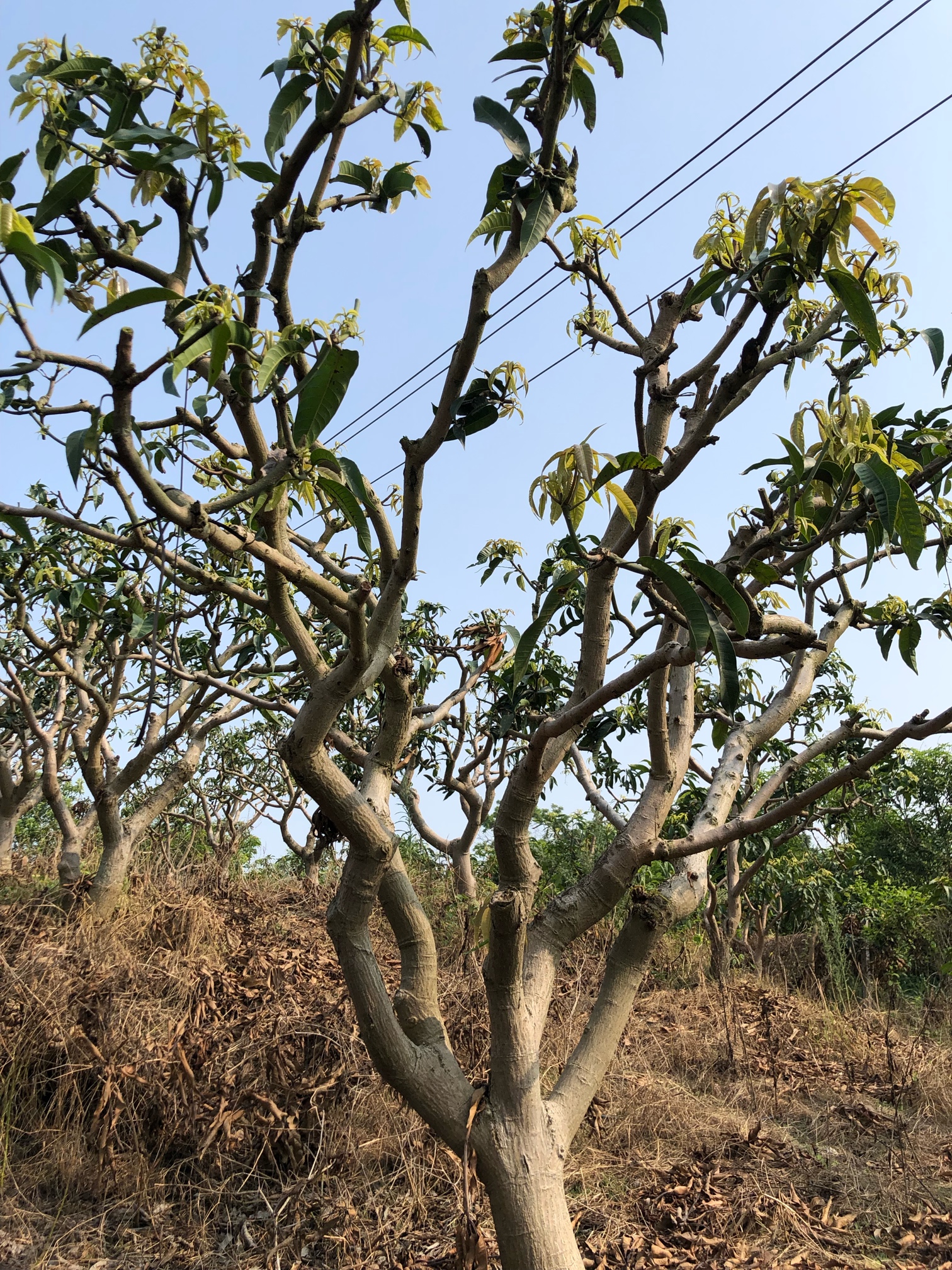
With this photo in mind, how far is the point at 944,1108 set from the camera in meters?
3.91

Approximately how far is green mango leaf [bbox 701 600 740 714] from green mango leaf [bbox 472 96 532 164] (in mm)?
878

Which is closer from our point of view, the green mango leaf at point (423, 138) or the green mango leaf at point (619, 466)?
the green mango leaf at point (619, 466)

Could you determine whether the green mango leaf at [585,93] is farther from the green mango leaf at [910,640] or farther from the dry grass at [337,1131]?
the dry grass at [337,1131]

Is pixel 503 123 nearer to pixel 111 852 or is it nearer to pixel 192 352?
pixel 192 352

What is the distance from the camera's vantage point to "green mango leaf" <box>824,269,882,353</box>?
47.7 inches

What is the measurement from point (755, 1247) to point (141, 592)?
384cm

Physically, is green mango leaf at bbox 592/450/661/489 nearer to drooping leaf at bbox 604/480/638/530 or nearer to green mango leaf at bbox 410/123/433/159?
drooping leaf at bbox 604/480/638/530

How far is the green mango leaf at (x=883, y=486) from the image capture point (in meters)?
1.34

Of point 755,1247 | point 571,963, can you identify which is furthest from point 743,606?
point 571,963

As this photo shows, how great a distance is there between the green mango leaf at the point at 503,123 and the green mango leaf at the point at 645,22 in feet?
0.79

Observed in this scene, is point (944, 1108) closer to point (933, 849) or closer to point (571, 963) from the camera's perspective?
point (571, 963)

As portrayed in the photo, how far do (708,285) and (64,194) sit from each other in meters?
1.17

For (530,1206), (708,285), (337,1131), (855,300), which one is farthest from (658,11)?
(337,1131)

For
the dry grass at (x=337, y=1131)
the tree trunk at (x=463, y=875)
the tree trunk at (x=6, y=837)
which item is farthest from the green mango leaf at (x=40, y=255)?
the tree trunk at (x=463, y=875)
